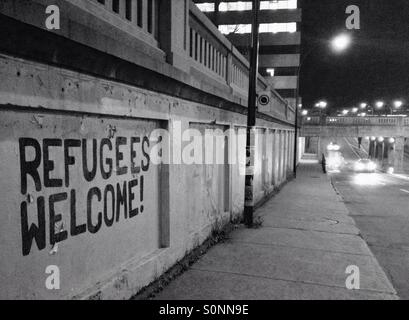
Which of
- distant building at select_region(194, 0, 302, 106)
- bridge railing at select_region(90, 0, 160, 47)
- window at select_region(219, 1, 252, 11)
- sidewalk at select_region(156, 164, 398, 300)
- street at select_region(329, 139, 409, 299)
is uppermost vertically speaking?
window at select_region(219, 1, 252, 11)

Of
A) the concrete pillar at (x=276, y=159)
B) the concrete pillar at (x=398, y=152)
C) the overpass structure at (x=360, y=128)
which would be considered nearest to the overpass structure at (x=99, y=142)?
the concrete pillar at (x=276, y=159)

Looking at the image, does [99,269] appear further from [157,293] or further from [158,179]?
[158,179]

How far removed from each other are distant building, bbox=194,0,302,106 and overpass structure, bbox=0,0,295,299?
5482 cm

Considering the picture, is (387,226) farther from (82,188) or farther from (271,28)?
(271,28)

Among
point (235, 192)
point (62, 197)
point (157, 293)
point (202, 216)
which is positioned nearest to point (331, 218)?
point (235, 192)

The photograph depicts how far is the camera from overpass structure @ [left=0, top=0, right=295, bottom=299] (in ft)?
9.69

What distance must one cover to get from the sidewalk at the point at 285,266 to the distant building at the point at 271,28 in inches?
2061

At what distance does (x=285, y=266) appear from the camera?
6.18m

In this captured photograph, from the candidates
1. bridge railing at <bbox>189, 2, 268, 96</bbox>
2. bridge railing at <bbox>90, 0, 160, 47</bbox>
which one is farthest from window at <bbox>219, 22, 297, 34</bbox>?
bridge railing at <bbox>90, 0, 160, 47</bbox>

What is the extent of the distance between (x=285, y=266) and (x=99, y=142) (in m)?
3.91

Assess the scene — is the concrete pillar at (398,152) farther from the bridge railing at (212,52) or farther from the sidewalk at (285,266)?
the bridge railing at (212,52)

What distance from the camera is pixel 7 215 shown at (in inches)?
114

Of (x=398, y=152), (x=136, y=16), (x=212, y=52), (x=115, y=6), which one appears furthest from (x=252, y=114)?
(x=398, y=152)

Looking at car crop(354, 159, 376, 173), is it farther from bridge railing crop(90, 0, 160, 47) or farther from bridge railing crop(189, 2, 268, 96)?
bridge railing crop(90, 0, 160, 47)
